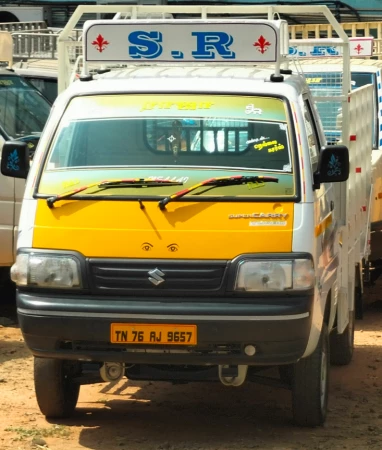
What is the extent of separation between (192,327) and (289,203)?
0.85m

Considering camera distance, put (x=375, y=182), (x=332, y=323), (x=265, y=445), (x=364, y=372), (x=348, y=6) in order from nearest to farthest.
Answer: (x=265, y=445) < (x=332, y=323) < (x=364, y=372) < (x=375, y=182) < (x=348, y=6)

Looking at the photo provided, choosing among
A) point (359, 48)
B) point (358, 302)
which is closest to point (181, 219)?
point (358, 302)

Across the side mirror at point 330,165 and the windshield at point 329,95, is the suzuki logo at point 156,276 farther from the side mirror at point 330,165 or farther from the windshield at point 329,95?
the windshield at point 329,95

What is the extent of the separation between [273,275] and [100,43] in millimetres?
1867

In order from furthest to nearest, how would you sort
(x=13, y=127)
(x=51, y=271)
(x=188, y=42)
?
(x=13, y=127)
(x=188, y=42)
(x=51, y=271)

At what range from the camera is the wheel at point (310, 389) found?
6453mm

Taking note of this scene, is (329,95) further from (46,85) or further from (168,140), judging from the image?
(46,85)

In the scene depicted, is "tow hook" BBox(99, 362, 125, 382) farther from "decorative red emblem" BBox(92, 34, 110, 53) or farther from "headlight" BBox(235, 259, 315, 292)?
"decorative red emblem" BBox(92, 34, 110, 53)

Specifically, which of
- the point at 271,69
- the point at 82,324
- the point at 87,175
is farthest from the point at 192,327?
the point at 271,69

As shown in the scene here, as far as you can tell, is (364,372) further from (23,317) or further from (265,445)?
(23,317)

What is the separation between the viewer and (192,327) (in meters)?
5.95

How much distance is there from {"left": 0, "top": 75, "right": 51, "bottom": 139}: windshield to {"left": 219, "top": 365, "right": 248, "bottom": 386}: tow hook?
4.53m

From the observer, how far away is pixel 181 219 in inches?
240

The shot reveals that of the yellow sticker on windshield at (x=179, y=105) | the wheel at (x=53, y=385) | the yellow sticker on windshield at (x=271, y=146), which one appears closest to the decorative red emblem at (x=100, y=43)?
the yellow sticker on windshield at (x=179, y=105)
